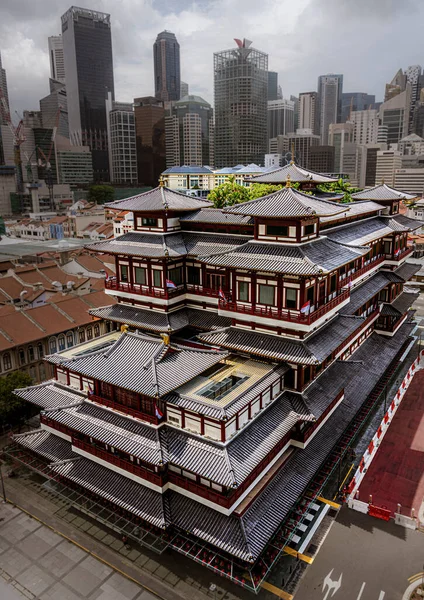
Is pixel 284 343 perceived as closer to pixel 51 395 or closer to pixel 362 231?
pixel 51 395

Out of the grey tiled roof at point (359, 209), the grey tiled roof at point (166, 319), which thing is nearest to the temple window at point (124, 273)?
the grey tiled roof at point (166, 319)

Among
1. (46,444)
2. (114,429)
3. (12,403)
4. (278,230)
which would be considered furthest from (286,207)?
(12,403)

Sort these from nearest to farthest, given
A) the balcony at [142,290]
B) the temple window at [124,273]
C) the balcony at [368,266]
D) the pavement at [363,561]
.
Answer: the pavement at [363,561]
the balcony at [142,290]
the temple window at [124,273]
the balcony at [368,266]

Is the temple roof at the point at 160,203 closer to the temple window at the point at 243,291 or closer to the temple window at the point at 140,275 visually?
the temple window at the point at 140,275

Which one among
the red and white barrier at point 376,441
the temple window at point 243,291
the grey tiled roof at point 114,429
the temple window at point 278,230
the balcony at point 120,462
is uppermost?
the temple window at point 278,230

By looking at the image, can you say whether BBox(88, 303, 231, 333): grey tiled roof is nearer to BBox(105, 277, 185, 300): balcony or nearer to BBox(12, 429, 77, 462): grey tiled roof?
BBox(105, 277, 185, 300): balcony

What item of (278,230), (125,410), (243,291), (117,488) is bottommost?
(117,488)

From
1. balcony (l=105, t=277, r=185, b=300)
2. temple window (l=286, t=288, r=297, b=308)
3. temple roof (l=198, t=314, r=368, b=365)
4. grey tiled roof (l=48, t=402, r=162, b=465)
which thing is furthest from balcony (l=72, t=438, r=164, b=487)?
temple window (l=286, t=288, r=297, b=308)

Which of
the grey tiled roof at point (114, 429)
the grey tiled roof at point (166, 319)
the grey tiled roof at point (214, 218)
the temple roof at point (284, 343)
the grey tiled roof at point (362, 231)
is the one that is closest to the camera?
the grey tiled roof at point (114, 429)
